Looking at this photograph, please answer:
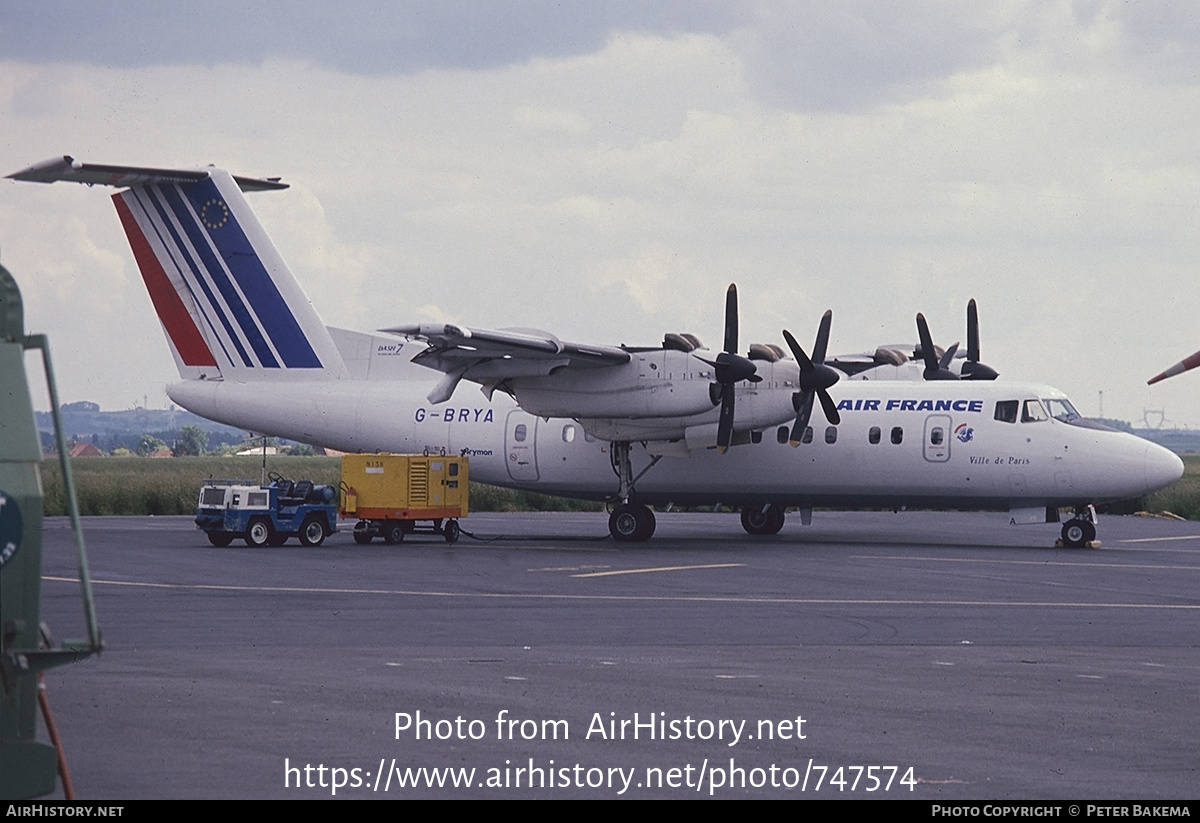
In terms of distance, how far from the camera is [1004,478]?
28656 millimetres

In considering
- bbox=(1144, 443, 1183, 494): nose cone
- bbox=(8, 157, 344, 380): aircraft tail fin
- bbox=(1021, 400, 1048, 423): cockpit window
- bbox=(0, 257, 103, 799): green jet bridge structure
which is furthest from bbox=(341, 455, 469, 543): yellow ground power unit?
bbox=(0, 257, 103, 799): green jet bridge structure

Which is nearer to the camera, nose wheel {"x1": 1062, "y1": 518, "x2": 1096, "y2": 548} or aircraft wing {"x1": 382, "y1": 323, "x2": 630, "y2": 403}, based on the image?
aircraft wing {"x1": 382, "y1": 323, "x2": 630, "y2": 403}

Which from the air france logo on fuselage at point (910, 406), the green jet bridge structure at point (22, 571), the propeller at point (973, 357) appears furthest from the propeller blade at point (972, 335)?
the green jet bridge structure at point (22, 571)

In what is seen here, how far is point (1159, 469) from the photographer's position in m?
28.0

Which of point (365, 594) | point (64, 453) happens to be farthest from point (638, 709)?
point (365, 594)

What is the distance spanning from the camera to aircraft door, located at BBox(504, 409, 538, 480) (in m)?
32.1

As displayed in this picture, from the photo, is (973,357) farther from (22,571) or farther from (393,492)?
(22,571)

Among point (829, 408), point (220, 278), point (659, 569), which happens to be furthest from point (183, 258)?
point (659, 569)

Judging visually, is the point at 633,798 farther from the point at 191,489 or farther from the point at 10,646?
the point at 191,489

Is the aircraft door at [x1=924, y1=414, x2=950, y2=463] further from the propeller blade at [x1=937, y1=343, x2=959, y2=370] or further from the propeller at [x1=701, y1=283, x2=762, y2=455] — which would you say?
the propeller blade at [x1=937, y1=343, x2=959, y2=370]

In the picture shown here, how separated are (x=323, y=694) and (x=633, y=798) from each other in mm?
4003

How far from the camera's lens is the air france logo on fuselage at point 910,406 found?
29.1 metres

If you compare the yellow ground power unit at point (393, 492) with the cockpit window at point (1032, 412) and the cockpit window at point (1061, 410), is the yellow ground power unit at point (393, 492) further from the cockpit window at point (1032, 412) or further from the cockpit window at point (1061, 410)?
the cockpit window at point (1061, 410)

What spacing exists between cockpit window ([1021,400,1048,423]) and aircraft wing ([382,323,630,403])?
7.71 m
